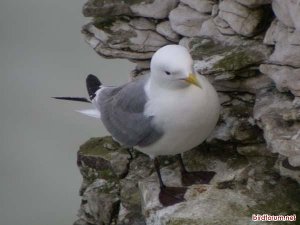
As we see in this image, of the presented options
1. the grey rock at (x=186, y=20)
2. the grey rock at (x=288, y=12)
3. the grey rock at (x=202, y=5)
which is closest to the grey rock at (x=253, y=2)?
the grey rock at (x=288, y=12)

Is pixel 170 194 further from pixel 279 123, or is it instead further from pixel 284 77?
pixel 284 77

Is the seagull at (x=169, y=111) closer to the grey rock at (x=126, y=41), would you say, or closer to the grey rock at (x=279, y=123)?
the grey rock at (x=279, y=123)

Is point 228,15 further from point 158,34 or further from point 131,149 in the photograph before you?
point 131,149

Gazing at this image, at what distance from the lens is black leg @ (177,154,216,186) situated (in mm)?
2957

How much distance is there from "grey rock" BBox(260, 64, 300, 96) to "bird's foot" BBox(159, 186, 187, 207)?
24.8 inches

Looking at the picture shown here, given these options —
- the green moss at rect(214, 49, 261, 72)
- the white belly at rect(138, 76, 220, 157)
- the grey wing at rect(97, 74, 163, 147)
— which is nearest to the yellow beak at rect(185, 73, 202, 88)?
the white belly at rect(138, 76, 220, 157)

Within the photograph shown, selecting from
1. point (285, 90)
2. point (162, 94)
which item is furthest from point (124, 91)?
point (285, 90)

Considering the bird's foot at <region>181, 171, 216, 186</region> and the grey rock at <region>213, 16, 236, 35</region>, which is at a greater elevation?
the grey rock at <region>213, 16, 236, 35</region>

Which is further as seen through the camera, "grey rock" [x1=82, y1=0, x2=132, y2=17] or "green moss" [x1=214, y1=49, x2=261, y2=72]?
"grey rock" [x1=82, y1=0, x2=132, y2=17]

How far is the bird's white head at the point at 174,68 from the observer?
2.58m

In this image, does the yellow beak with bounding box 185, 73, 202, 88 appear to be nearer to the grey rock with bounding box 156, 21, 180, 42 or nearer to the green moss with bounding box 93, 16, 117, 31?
the grey rock with bounding box 156, 21, 180, 42

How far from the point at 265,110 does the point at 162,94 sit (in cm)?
45

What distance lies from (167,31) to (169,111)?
2.75ft

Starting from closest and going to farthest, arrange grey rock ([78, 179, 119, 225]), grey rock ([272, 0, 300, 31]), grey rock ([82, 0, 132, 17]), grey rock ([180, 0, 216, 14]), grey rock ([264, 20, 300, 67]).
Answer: grey rock ([272, 0, 300, 31])
grey rock ([264, 20, 300, 67])
grey rock ([180, 0, 216, 14])
grey rock ([78, 179, 119, 225])
grey rock ([82, 0, 132, 17])
